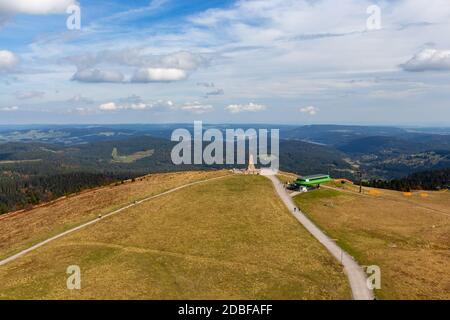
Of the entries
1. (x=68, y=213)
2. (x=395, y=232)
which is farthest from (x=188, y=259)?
(x=68, y=213)

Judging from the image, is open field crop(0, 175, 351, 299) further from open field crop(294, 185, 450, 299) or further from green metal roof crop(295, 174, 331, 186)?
green metal roof crop(295, 174, 331, 186)

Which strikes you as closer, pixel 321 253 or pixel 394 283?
pixel 394 283

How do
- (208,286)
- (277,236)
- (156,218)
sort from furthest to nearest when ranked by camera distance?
(156,218) → (277,236) → (208,286)

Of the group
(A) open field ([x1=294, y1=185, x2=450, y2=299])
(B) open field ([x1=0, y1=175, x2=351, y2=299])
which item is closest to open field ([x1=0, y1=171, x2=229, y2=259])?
(B) open field ([x1=0, y1=175, x2=351, y2=299])

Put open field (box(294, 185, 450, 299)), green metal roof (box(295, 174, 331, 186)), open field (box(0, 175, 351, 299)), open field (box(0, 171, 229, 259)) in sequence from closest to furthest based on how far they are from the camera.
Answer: open field (box(0, 175, 351, 299)) < open field (box(294, 185, 450, 299)) < open field (box(0, 171, 229, 259)) < green metal roof (box(295, 174, 331, 186))

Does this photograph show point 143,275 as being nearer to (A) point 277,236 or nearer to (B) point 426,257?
(A) point 277,236

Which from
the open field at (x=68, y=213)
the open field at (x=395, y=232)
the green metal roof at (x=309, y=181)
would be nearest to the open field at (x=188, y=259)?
the open field at (x=395, y=232)
